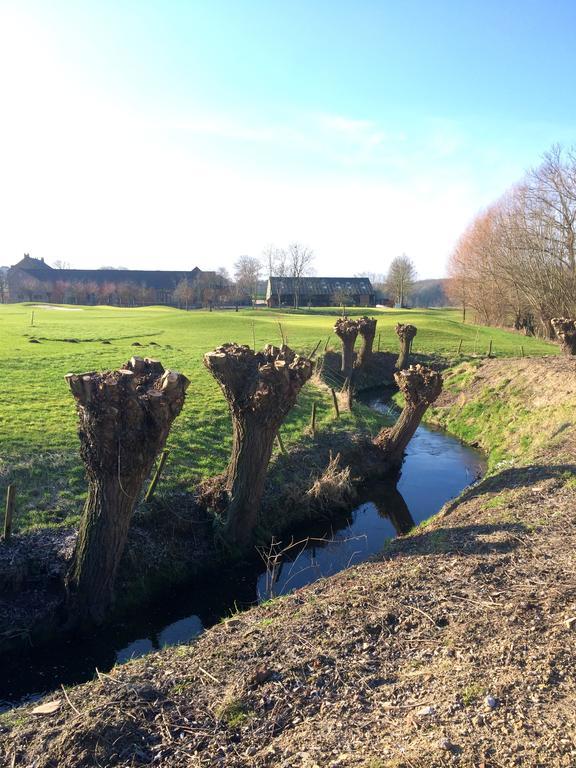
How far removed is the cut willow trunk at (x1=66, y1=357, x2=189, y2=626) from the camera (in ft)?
24.0

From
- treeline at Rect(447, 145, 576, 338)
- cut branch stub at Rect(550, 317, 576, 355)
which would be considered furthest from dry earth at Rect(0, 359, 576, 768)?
treeline at Rect(447, 145, 576, 338)

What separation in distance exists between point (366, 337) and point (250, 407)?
56.6ft

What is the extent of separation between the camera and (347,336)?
22359 mm

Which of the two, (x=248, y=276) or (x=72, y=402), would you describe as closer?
(x=72, y=402)

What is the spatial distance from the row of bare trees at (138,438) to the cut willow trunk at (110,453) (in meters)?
0.01

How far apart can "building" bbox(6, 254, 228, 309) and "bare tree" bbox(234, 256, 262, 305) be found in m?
3.23

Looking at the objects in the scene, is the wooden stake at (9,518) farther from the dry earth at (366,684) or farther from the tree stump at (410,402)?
the tree stump at (410,402)

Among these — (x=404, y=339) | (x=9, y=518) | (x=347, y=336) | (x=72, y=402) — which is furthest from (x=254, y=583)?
(x=404, y=339)

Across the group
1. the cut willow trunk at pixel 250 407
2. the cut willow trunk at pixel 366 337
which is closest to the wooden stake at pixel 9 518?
the cut willow trunk at pixel 250 407

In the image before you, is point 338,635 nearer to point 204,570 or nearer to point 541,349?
point 204,570

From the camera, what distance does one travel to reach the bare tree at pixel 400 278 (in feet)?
295

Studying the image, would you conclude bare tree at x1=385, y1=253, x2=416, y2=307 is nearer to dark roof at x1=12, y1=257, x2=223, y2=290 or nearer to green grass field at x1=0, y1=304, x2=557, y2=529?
dark roof at x1=12, y1=257, x2=223, y2=290

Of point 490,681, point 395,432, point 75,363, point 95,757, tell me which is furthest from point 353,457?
point 75,363

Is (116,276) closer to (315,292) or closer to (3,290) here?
(3,290)
